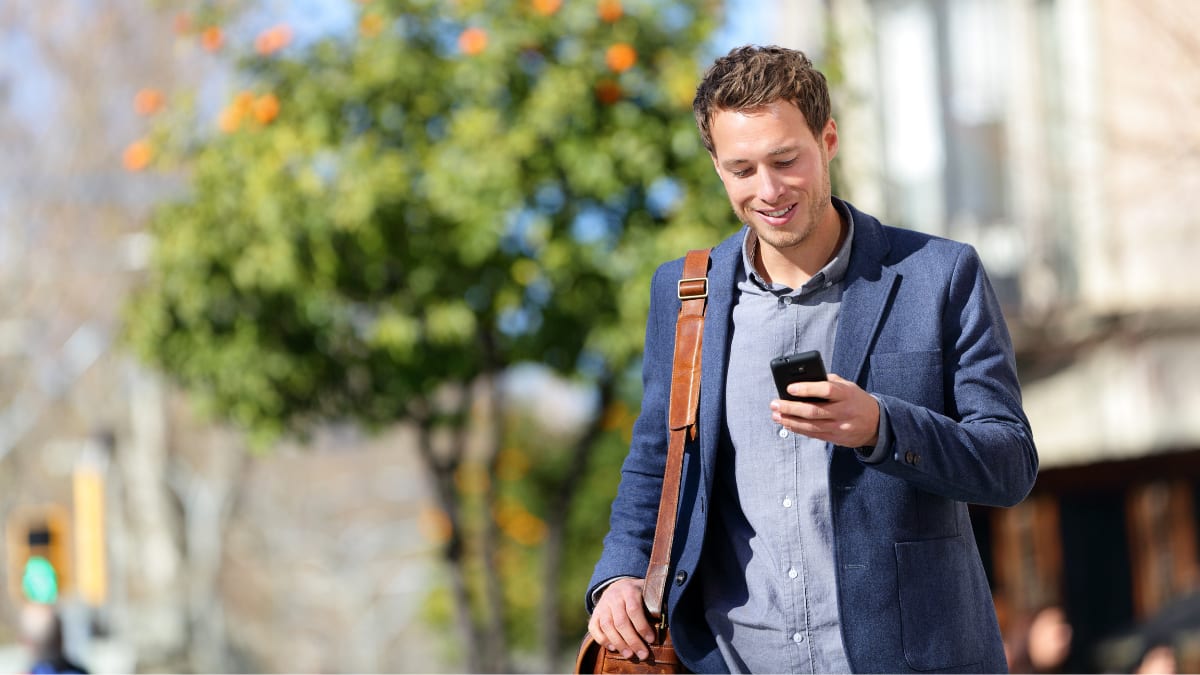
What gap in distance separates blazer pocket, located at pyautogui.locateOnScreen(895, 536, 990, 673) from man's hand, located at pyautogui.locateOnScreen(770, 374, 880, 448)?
1.00ft

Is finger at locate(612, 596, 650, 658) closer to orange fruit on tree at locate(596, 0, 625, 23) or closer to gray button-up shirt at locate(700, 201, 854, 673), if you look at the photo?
gray button-up shirt at locate(700, 201, 854, 673)

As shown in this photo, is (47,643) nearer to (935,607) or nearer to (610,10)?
(610,10)

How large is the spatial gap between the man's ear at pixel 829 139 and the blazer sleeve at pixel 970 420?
Answer: 269 mm

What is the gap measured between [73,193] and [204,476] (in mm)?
5449

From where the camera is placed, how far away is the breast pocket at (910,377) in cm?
245

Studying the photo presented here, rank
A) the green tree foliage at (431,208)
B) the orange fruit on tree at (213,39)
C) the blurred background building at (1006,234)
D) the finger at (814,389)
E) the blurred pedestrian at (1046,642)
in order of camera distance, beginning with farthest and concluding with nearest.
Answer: the blurred background building at (1006,234) < the orange fruit on tree at (213,39) < the green tree foliage at (431,208) < the blurred pedestrian at (1046,642) < the finger at (814,389)

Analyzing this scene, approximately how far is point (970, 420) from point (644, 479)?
59 centimetres

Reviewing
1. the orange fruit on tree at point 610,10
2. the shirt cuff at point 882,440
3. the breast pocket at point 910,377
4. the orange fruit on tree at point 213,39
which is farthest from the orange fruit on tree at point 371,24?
the shirt cuff at point 882,440

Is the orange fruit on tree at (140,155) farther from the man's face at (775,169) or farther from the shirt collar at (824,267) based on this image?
the man's face at (775,169)

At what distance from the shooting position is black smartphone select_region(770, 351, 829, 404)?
2189 millimetres

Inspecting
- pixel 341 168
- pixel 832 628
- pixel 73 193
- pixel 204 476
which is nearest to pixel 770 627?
pixel 832 628

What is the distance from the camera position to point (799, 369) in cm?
220

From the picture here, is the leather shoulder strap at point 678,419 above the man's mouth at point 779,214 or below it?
below

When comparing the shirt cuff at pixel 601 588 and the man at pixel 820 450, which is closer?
the man at pixel 820 450
